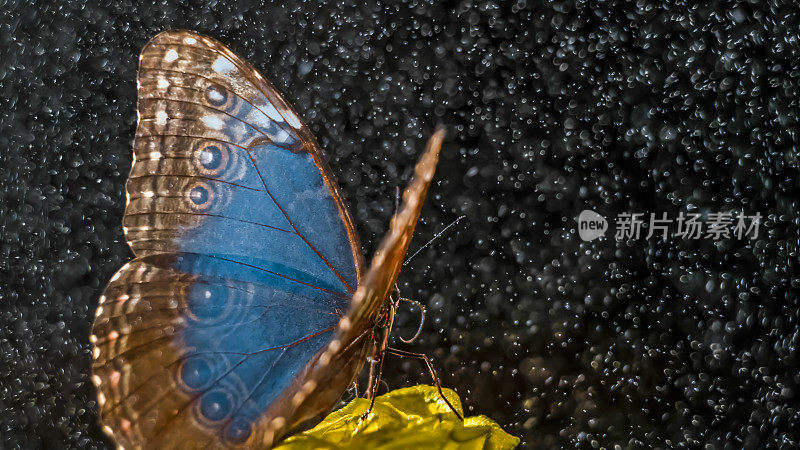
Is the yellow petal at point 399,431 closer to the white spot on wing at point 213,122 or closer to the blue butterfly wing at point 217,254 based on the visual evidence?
the blue butterfly wing at point 217,254

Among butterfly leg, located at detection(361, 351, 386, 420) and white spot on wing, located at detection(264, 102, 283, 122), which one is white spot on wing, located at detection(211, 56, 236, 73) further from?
butterfly leg, located at detection(361, 351, 386, 420)

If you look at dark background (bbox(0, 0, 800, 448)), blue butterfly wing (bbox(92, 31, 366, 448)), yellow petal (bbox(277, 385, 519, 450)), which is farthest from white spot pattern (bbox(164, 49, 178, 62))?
yellow petal (bbox(277, 385, 519, 450))

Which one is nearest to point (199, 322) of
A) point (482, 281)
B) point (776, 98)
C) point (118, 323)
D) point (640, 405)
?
point (118, 323)

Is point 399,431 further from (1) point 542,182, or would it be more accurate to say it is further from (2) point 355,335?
(1) point 542,182

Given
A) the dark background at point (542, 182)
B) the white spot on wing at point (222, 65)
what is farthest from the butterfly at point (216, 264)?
the dark background at point (542, 182)

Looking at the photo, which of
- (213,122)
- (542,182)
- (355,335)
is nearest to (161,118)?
(213,122)

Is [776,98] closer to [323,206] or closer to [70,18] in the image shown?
[323,206]
